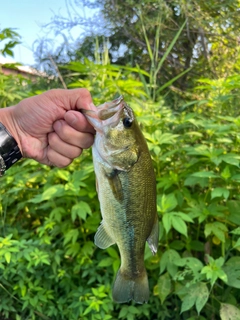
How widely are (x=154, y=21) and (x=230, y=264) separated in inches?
136

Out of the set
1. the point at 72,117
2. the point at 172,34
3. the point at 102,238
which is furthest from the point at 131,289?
the point at 172,34

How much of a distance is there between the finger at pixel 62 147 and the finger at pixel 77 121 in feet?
0.48

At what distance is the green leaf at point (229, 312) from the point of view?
1.99 metres

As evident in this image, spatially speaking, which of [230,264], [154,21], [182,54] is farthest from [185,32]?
[230,264]

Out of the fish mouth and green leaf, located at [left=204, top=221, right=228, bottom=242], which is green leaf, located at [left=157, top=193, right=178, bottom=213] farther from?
the fish mouth

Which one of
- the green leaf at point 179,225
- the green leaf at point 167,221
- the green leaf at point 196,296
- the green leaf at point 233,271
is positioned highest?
the green leaf at point 167,221

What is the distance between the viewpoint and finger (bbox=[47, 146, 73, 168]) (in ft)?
5.45

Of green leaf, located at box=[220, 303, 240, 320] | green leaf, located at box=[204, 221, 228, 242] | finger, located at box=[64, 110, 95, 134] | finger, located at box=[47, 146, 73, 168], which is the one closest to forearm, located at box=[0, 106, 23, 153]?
finger, located at box=[47, 146, 73, 168]

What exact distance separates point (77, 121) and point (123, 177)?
307 millimetres

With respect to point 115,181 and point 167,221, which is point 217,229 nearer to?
point 167,221

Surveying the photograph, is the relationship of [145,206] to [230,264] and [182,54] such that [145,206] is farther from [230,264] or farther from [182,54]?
[182,54]

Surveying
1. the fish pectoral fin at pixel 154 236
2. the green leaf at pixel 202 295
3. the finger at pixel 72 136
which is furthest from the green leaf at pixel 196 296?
the finger at pixel 72 136

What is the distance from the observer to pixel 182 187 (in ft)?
8.02

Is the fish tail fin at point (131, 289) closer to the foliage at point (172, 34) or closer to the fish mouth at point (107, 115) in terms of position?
the fish mouth at point (107, 115)
